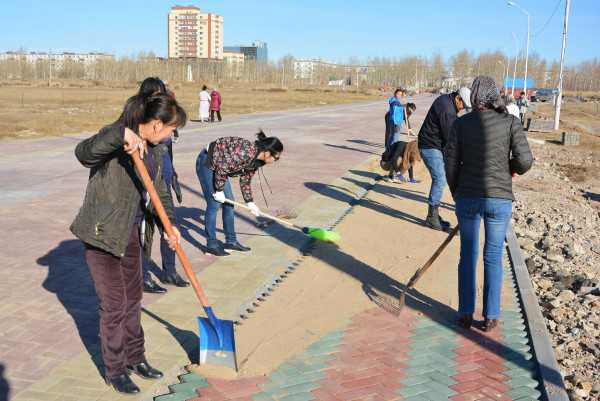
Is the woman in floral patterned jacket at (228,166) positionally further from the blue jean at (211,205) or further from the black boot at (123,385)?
the black boot at (123,385)

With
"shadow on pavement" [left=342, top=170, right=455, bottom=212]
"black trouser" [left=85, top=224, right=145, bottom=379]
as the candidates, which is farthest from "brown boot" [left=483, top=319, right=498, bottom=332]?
"shadow on pavement" [left=342, top=170, right=455, bottom=212]

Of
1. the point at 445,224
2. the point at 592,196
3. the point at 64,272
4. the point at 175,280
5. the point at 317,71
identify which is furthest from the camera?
the point at 317,71

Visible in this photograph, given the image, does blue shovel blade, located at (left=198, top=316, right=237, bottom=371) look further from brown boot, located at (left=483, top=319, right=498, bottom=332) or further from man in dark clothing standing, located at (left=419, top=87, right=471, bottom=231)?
man in dark clothing standing, located at (left=419, top=87, right=471, bottom=231)

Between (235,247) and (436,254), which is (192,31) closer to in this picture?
(235,247)

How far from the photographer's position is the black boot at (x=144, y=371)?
12.5 feet

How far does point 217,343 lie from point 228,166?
212 cm

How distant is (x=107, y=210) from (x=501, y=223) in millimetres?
2740

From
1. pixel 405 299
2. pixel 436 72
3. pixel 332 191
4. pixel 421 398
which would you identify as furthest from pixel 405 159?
pixel 436 72

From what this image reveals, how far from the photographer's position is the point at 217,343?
13.1 feet

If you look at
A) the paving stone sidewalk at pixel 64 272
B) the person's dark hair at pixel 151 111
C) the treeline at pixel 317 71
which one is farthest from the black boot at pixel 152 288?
the treeline at pixel 317 71

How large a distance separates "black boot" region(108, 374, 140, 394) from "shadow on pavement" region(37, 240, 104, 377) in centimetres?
27

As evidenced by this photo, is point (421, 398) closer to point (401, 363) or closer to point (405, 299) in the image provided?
point (401, 363)

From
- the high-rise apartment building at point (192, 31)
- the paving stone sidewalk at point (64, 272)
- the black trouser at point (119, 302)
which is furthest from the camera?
the high-rise apartment building at point (192, 31)

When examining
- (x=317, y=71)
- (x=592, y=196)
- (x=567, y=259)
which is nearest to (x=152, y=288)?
(x=567, y=259)
